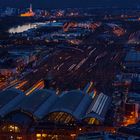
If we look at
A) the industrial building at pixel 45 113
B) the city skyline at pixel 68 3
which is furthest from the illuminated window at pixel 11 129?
the city skyline at pixel 68 3

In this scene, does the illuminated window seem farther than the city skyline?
No

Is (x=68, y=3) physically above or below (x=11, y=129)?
below

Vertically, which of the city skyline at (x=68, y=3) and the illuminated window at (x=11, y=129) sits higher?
the illuminated window at (x=11, y=129)

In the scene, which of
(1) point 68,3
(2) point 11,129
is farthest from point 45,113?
(1) point 68,3

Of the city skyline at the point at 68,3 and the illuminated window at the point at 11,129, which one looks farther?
the city skyline at the point at 68,3

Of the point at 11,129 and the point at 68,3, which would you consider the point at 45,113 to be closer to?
the point at 11,129

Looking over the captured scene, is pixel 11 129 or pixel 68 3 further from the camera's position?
pixel 68 3

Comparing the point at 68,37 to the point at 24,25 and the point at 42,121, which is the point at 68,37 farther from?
the point at 42,121

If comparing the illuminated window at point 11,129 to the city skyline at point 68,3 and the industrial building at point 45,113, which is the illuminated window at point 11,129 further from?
the city skyline at point 68,3

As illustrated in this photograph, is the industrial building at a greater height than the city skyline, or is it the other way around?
the industrial building

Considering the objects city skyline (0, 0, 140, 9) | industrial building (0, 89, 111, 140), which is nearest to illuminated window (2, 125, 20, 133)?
industrial building (0, 89, 111, 140)

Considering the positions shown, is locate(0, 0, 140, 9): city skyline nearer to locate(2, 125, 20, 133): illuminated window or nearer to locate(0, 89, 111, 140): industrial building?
locate(0, 89, 111, 140): industrial building

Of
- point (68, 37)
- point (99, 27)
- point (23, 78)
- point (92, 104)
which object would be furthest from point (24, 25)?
point (92, 104)
